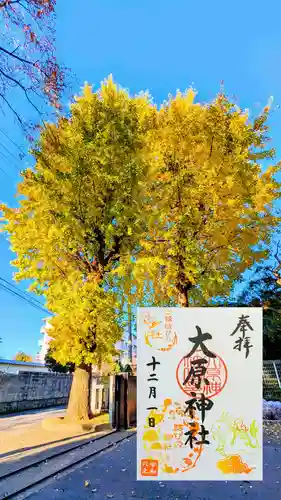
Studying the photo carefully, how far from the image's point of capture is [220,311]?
9.62ft

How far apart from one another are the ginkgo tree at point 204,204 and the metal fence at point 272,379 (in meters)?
7.86

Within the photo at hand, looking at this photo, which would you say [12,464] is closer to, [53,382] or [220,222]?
[220,222]

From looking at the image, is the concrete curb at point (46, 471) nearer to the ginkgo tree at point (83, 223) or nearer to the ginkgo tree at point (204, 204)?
the ginkgo tree at point (83, 223)

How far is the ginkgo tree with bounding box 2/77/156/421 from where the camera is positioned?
1059cm

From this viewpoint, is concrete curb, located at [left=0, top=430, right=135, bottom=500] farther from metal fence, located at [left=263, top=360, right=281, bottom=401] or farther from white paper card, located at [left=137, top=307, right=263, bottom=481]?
metal fence, located at [left=263, top=360, right=281, bottom=401]

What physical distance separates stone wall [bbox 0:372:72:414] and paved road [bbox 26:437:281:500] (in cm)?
1067

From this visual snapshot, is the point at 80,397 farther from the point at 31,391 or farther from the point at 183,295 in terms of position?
the point at 31,391

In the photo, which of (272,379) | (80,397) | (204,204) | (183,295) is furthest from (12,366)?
(204,204)

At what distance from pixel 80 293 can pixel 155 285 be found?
352 centimetres

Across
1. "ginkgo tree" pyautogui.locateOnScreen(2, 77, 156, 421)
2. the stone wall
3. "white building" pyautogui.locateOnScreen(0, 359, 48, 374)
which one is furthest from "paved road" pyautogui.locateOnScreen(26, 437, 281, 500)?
"white building" pyautogui.locateOnScreen(0, 359, 48, 374)

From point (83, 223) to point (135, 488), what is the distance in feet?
24.7

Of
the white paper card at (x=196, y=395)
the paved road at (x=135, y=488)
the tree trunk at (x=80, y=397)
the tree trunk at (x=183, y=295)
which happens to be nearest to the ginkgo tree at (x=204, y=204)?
the tree trunk at (x=183, y=295)

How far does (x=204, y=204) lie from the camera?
36.5ft

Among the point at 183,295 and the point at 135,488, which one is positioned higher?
the point at 183,295
